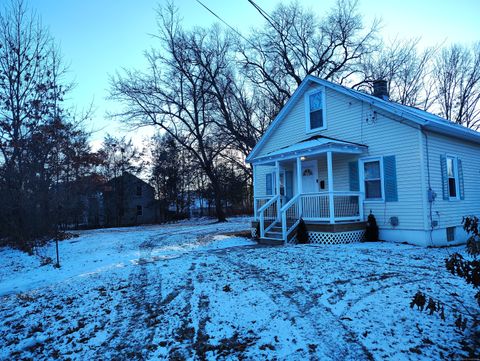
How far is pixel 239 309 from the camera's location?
453 cm

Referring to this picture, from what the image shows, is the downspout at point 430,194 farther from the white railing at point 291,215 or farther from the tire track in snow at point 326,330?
the tire track in snow at point 326,330

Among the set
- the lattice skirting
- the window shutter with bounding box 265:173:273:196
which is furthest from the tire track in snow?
the window shutter with bounding box 265:173:273:196

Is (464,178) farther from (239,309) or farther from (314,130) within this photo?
(239,309)

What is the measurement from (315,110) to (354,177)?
3417 millimetres

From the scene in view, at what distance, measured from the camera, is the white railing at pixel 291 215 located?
10.5 m

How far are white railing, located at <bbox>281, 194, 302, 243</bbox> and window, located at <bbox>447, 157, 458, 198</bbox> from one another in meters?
5.23

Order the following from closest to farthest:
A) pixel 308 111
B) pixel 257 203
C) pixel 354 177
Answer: pixel 354 177 → pixel 308 111 → pixel 257 203

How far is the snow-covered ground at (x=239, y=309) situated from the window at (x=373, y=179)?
9.74ft

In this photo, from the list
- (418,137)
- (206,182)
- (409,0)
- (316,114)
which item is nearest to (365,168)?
(418,137)

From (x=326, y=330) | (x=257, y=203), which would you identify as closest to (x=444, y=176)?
(x=257, y=203)

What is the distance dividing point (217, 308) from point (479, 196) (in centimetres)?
1283

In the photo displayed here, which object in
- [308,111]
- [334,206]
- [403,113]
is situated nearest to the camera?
[403,113]

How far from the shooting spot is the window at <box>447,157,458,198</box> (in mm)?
10984

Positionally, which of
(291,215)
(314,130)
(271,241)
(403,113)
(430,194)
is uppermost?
(314,130)
